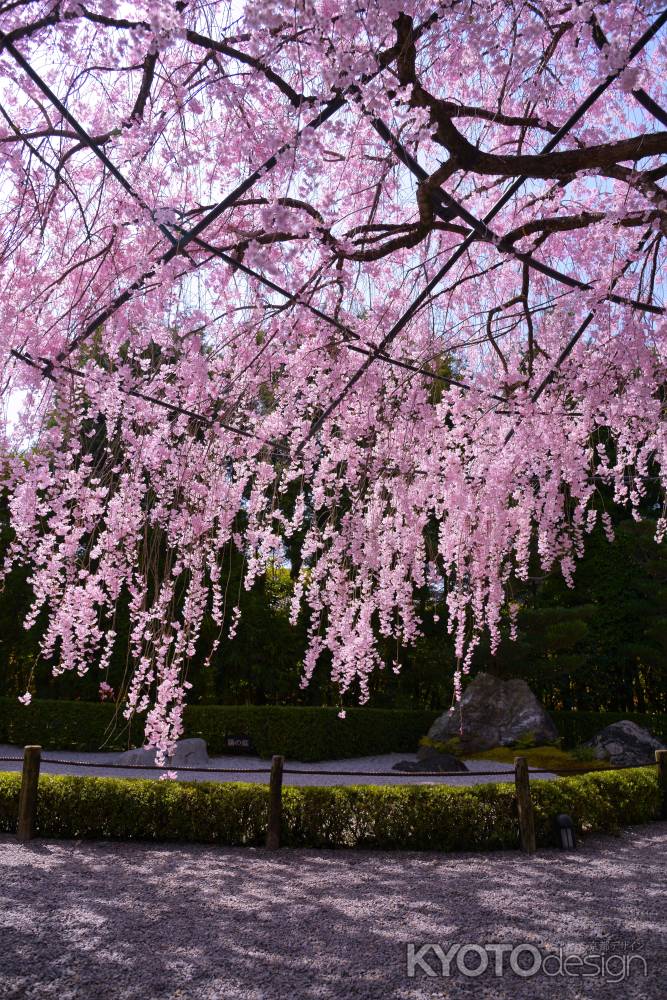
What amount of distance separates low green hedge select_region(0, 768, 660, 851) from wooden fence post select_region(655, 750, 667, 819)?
7.07 ft

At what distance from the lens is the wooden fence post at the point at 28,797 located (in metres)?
6.39

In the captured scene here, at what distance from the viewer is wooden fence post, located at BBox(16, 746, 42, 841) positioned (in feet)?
21.0

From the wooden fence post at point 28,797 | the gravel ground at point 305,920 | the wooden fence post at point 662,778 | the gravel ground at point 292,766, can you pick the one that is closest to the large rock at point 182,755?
the gravel ground at point 292,766

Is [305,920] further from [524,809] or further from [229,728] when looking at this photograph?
Result: [229,728]

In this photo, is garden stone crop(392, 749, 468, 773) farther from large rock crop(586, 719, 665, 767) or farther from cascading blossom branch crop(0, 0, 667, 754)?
cascading blossom branch crop(0, 0, 667, 754)

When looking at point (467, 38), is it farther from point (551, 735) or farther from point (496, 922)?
point (551, 735)

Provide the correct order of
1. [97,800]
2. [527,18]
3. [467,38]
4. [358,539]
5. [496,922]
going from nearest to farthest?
[467,38] → [527,18] → [496,922] → [358,539] → [97,800]

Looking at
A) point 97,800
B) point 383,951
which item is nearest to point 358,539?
point 383,951

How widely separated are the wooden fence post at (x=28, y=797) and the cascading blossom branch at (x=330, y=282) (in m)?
2.31

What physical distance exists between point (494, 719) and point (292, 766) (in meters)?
3.01

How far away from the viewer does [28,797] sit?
253 inches

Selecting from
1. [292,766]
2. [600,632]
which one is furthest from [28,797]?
[600,632]

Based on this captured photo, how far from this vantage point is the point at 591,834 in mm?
7051

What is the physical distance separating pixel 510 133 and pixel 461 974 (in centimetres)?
479
